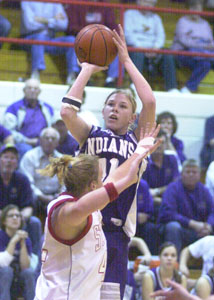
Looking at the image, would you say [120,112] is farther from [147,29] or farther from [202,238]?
[147,29]

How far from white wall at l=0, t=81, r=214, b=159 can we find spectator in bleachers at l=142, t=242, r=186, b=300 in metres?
2.09

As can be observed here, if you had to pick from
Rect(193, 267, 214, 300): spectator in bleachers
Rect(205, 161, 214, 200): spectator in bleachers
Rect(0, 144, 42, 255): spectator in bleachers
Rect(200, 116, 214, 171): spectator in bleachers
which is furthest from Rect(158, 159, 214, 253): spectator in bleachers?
Rect(0, 144, 42, 255): spectator in bleachers

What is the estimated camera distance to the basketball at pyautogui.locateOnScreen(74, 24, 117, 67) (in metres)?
4.58

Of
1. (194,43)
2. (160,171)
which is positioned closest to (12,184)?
(160,171)

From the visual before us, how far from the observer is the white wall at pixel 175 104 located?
880 cm

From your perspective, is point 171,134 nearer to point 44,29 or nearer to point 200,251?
point 200,251

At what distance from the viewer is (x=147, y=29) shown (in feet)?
31.5

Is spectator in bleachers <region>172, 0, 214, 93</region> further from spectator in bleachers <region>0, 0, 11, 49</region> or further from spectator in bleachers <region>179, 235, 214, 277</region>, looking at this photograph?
spectator in bleachers <region>179, 235, 214, 277</region>

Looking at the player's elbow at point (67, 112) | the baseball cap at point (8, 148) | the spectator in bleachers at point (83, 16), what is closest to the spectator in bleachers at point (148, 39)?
the spectator in bleachers at point (83, 16)

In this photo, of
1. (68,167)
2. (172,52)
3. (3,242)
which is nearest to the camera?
(68,167)

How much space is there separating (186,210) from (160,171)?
64 centimetres

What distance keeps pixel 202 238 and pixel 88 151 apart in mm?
3557

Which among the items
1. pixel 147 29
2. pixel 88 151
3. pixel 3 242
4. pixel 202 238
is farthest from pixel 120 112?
pixel 147 29

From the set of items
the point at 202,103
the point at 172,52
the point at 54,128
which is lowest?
the point at 54,128
